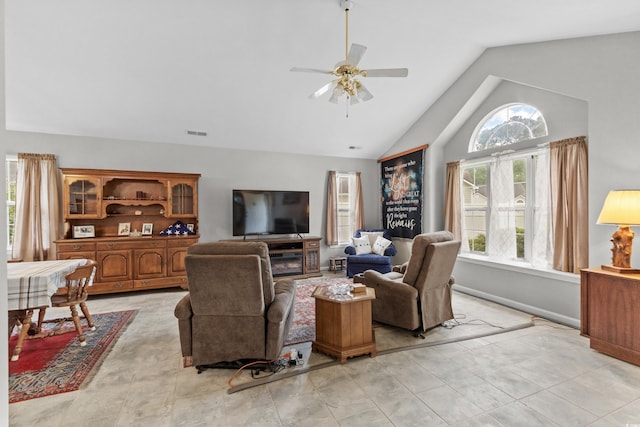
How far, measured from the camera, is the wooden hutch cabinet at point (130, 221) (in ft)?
15.0

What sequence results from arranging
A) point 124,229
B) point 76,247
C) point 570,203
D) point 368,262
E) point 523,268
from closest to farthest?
point 570,203 → point 523,268 → point 76,247 → point 124,229 → point 368,262

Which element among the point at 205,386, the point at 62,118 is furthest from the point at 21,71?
the point at 205,386

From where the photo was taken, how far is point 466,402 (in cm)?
205

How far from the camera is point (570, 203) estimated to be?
341cm

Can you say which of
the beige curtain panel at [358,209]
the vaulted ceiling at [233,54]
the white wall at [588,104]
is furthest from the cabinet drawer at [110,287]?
the white wall at [588,104]

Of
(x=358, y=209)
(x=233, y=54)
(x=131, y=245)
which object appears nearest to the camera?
(x=233, y=54)

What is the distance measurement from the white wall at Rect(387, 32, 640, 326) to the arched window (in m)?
0.47

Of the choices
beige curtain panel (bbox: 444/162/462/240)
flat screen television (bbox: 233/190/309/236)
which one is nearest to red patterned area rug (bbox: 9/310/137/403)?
flat screen television (bbox: 233/190/309/236)

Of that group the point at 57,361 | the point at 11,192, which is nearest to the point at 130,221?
the point at 11,192

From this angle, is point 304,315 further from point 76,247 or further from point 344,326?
point 76,247

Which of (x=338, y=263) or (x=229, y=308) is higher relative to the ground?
(x=229, y=308)

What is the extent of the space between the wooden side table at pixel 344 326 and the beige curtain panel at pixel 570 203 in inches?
100

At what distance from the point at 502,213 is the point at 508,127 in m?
1.25

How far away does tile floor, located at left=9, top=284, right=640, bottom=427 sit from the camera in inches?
74.5
